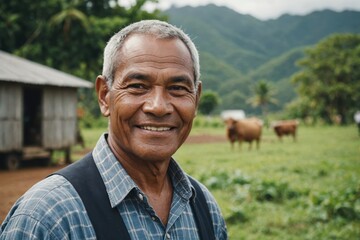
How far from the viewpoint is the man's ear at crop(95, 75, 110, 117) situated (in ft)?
6.92

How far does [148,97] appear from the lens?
193 centimetres

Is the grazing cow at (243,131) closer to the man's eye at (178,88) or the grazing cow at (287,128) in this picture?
the grazing cow at (287,128)

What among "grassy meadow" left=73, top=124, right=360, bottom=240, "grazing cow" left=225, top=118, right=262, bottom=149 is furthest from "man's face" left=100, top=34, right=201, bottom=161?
"grazing cow" left=225, top=118, right=262, bottom=149

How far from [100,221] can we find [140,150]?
44 centimetres

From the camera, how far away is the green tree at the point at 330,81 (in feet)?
146

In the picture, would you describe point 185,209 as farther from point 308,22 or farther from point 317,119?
point 308,22

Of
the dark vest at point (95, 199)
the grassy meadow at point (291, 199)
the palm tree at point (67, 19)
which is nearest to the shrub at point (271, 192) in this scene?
the grassy meadow at point (291, 199)

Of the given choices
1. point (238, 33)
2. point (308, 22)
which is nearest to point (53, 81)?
point (238, 33)

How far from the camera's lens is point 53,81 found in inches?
531

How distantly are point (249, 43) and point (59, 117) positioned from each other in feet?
447

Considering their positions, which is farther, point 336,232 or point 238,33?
point 238,33

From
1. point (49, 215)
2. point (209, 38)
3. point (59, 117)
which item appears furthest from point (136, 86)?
point (209, 38)

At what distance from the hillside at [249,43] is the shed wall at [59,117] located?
70094 mm

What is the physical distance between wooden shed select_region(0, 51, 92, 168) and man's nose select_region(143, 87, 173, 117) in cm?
1132
